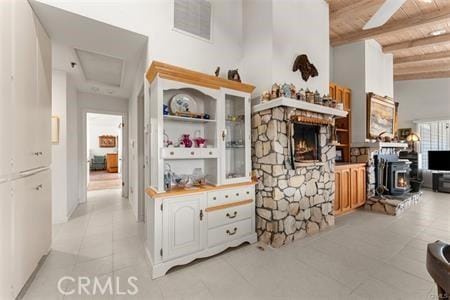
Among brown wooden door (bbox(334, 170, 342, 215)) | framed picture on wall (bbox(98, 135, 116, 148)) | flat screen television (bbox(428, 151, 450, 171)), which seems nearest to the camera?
brown wooden door (bbox(334, 170, 342, 215))

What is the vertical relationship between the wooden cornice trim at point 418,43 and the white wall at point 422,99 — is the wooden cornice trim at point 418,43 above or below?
above

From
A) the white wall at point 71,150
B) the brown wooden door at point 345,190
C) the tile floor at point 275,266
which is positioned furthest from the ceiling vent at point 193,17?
the brown wooden door at point 345,190

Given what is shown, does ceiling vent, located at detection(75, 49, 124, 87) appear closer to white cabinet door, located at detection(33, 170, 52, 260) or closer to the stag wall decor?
white cabinet door, located at detection(33, 170, 52, 260)

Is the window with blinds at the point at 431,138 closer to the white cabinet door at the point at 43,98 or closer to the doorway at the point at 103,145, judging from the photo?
the white cabinet door at the point at 43,98

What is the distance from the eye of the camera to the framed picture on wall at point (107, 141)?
11.8 m

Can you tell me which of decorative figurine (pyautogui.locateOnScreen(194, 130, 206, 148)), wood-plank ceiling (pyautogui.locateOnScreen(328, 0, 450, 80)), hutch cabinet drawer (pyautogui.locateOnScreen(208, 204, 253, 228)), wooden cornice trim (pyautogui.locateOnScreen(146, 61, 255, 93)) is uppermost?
wood-plank ceiling (pyautogui.locateOnScreen(328, 0, 450, 80))

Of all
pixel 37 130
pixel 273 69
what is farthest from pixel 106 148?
pixel 273 69

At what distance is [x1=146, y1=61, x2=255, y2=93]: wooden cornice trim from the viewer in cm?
214

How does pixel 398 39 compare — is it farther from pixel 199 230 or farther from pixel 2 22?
pixel 2 22

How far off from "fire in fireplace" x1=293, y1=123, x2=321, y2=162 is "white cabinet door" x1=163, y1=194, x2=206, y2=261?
1.52 metres

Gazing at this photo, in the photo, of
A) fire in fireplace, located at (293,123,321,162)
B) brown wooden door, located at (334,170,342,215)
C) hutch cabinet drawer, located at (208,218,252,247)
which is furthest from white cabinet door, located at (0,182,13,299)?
brown wooden door, located at (334,170,342,215)

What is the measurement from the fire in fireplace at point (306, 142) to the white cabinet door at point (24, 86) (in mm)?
2928

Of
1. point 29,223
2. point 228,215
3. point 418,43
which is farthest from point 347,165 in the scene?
point 29,223

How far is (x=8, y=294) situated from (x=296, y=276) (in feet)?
7.84
